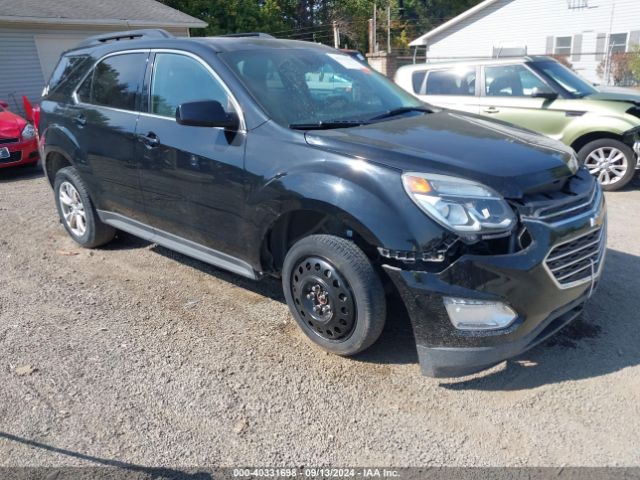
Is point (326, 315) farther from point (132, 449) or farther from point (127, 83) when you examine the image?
point (127, 83)

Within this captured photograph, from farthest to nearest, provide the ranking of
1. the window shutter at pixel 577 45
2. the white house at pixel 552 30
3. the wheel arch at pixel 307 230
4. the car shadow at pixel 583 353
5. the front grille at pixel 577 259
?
the window shutter at pixel 577 45 < the white house at pixel 552 30 < the car shadow at pixel 583 353 < the wheel arch at pixel 307 230 < the front grille at pixel 577 259

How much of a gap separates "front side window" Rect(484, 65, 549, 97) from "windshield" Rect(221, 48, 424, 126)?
13.2 feet

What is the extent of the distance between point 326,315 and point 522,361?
1210 millimetres

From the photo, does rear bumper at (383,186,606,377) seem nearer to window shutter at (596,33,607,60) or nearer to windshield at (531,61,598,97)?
windshield at (531,61,598,97)

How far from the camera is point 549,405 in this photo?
290 centimetres

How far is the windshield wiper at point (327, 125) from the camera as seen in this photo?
135 inches

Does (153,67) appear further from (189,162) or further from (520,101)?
(520,101)

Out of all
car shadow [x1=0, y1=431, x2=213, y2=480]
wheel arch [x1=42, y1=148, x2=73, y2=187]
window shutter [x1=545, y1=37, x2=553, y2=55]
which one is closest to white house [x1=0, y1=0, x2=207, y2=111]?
wheel arch [x1=42, y1=148, x2=73, y2=187]

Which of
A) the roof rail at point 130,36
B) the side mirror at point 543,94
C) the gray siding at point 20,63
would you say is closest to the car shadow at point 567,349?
the roof rail at point 130,36

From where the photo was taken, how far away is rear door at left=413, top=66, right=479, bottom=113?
8.08 m

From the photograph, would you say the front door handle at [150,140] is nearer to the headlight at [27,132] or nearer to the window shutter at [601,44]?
the headlight at [27,132]

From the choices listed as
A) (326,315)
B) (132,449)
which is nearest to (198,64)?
(326,315)

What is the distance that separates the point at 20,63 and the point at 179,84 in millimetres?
14314

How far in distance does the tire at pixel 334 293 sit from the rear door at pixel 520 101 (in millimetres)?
5406
